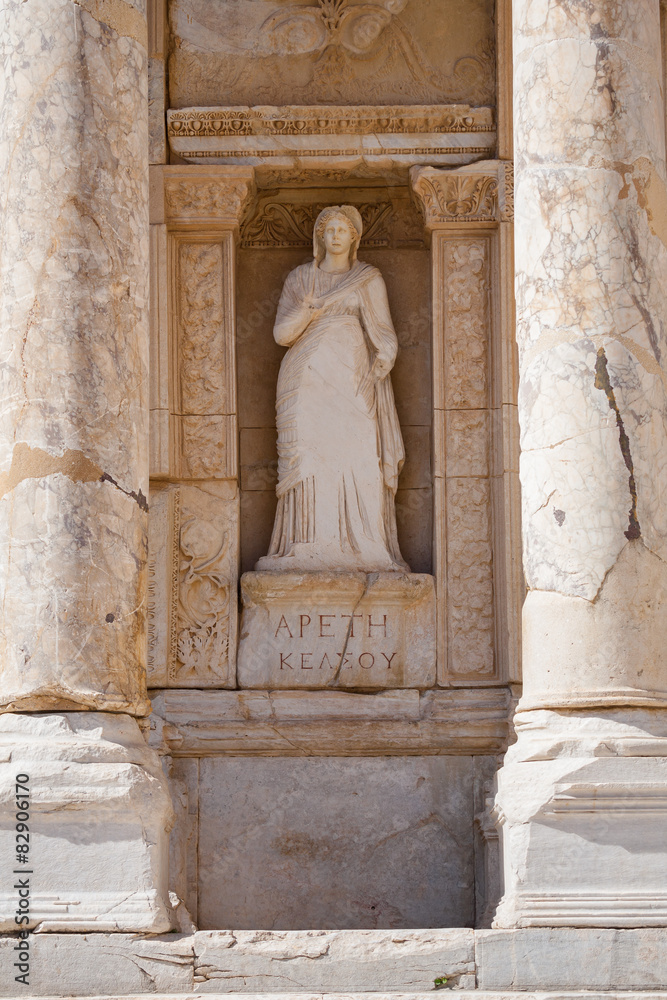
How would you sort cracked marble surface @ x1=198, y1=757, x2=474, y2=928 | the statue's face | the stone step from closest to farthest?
the stone step < cracked marble surface @ x1=198, y1=757, x2=474, y2=928 < the statue's face

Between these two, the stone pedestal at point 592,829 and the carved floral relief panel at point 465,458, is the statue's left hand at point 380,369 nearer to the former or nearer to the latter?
the carved floral relief panel at point 465,458

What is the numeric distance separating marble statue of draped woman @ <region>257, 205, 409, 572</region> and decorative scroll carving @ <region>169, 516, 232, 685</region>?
383 mm

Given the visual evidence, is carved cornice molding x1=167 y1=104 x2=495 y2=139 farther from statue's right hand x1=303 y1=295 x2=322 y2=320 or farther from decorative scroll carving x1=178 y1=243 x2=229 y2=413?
statue's right hand x1=303 y1=295 x2=322 y2=320

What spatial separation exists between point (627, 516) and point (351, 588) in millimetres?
2782

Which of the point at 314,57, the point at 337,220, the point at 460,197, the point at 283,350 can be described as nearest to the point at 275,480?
the point at 283,350

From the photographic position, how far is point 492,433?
11211mm

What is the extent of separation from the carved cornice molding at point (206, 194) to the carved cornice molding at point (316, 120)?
1.10 ft

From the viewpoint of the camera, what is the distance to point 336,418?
37.0 feet

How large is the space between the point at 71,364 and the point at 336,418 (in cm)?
285

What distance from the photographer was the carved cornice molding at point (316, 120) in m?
11.4

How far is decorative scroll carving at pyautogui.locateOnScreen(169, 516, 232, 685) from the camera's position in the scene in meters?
10.9

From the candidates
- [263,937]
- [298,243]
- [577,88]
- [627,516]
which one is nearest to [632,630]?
[627,516]

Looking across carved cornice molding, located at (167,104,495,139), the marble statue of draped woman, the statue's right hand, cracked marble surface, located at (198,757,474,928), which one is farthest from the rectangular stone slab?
carved cornice molding, located at (167,104,495,139)

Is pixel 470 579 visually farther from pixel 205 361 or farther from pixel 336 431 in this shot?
pixel 205 361
